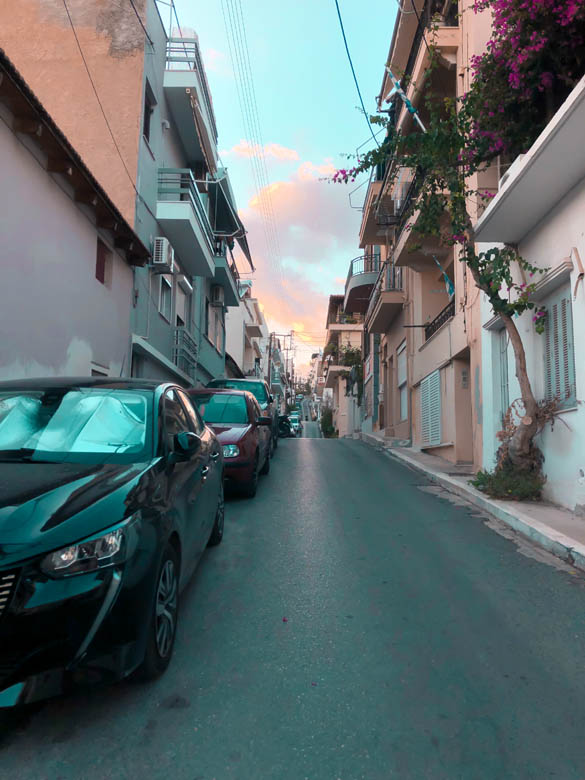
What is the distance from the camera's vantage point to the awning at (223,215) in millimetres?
22344

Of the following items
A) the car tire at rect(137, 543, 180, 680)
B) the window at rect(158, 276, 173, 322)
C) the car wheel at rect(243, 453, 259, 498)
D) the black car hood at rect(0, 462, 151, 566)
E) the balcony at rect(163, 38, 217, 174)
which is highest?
the balcony at rect(163, 38, 217, 174)

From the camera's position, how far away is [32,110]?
825 centimetres

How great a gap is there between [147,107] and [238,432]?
10737 mm

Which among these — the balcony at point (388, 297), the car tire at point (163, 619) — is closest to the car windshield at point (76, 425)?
the car tire at point (163, 619)

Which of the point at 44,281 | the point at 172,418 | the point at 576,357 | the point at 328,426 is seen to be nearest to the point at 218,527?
the point at 172,418

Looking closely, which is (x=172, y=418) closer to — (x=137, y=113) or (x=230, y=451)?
(x=230, y=451)

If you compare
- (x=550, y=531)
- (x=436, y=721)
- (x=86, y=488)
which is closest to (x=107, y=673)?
(x=86, y=488)

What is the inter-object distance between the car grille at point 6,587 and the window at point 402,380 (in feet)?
64.5

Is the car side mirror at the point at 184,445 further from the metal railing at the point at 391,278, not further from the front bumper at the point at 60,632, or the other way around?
the metal railing at the point at 391,278

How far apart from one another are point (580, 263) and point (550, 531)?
10.8ft

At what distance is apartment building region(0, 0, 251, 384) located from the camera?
1420cm

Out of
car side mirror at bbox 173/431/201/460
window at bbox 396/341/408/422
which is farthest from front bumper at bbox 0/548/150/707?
window at bbox 396/341/408/422

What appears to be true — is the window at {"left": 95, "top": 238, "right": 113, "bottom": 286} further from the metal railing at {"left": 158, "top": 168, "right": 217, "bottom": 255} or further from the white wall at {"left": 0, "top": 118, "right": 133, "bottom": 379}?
the metal railing at {"left": 158, "top": 168, "right": 217, "bottom": 255}

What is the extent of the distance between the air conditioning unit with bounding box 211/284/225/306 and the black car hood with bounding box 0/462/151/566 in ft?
74.8
